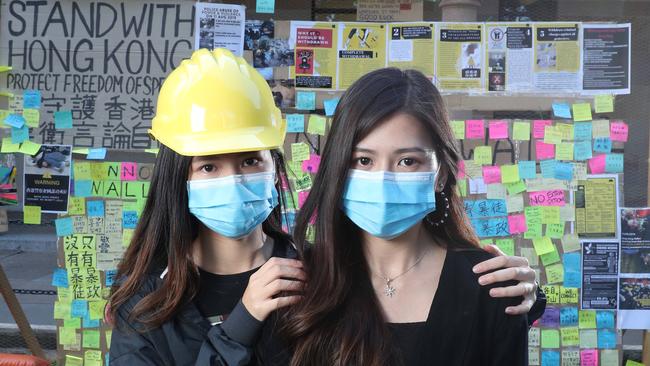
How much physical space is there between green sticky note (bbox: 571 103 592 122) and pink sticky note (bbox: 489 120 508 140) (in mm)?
402

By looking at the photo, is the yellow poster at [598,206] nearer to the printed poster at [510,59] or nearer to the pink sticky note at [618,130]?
the pink sticky note at [618,130]

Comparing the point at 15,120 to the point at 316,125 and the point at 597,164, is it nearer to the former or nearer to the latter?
the point at 316,125

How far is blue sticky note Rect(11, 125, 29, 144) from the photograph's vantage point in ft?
12.9

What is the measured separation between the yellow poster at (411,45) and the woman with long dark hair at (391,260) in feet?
7.00

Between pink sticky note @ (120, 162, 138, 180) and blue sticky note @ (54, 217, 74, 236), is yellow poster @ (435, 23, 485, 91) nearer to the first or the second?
pink sticky note @ (120, 162, 138, 180)

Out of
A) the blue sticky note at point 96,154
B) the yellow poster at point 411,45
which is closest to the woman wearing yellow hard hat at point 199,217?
the yellow poster at point 411,45

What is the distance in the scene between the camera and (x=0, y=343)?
15.5 ft

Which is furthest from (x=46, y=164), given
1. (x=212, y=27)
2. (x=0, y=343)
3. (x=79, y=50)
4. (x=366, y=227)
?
(x=366, y=227)

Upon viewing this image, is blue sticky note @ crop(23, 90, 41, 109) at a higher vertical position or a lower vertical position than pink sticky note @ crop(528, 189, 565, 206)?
higher

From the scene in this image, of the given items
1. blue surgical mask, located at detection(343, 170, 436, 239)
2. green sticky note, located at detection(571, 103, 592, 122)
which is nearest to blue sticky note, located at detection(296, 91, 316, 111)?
green sticky note, located at detection(571, 103, 592, 122)

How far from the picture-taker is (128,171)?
393 cm

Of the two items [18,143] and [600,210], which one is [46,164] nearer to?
[18,143]

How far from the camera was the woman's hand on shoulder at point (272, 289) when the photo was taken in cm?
153

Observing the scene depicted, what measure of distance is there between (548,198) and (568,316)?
716mm
